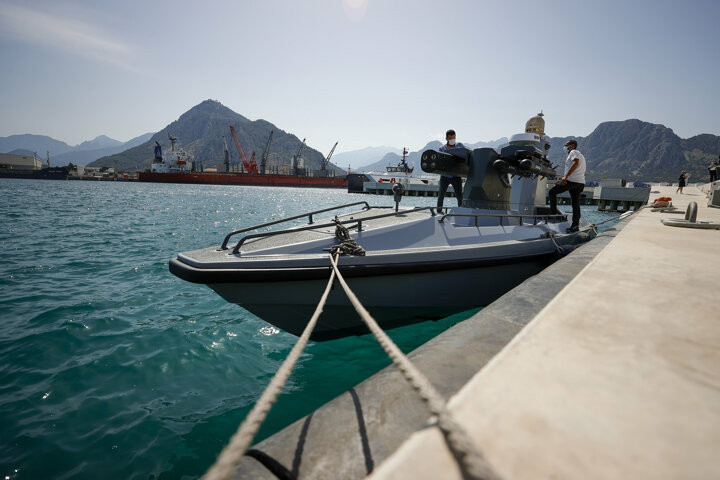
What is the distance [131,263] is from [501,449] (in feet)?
30.2

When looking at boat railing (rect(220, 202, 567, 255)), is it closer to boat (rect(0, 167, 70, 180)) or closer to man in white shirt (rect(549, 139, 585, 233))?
man in white shirt (rect(549, 139, 585, 233))

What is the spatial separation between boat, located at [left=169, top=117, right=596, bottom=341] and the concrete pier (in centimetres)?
233

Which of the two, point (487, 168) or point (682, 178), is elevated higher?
point (682, 178)

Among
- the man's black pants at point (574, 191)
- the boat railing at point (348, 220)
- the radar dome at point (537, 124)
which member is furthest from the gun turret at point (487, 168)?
the radar dome at point (537, 124)

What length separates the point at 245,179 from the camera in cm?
7150

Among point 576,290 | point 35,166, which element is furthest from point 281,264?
point 35,166

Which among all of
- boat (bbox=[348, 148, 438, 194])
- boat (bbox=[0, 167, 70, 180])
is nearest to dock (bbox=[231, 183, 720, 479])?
boat (bbox=[348, 148, 438, 194])

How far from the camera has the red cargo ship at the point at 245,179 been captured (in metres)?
68.6

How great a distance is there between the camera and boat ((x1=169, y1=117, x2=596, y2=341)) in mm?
3617

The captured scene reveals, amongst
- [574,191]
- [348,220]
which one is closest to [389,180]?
[574,191]

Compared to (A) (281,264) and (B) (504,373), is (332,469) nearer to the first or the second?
(B) (504,373)

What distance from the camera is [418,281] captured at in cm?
414

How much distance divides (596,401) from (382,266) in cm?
295

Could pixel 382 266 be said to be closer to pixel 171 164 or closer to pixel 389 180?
pixel 389 180
